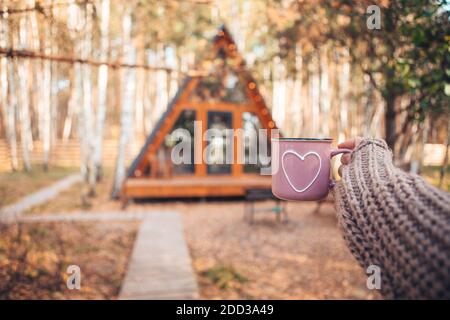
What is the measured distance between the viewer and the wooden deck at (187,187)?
8141 mm

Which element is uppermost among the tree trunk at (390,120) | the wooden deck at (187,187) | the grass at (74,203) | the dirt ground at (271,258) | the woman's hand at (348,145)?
the tree trunk at (390,120)

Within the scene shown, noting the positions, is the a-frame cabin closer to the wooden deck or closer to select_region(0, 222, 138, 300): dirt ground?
the wooden deck

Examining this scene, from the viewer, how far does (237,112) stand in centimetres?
976

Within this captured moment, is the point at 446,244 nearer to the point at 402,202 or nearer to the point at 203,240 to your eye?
the point at 402,202

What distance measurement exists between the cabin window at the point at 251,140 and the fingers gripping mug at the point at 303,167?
8.88m

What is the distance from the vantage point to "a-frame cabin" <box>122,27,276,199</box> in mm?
8367

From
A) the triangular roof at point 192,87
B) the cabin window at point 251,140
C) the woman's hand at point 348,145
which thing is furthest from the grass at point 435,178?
the triangular roof at point 192,87

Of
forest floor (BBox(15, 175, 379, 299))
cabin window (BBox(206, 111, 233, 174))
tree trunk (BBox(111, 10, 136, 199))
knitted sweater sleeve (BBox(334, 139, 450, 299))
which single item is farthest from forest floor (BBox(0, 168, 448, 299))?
knitted sweater sleeve (BBox(334, 139, 450, 299))

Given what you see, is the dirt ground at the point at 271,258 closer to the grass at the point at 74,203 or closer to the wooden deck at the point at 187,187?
the wooden deck at the point at 187,187

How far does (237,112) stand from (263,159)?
6.29 feet

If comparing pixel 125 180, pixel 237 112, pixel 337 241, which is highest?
pixel 237 112

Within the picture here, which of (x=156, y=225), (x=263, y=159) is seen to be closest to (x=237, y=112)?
(x=263, y=159)

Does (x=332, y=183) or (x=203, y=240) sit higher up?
(x=332, y=183)

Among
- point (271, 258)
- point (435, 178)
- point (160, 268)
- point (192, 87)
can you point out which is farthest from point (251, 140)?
point (435, 178)
